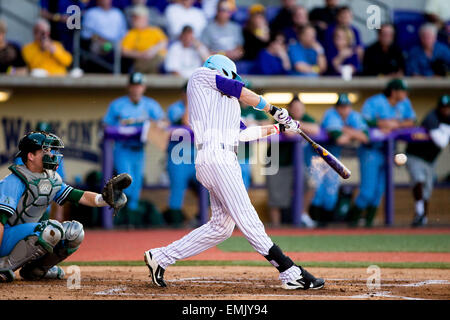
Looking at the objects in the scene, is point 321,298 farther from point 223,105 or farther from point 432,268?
point 432,268

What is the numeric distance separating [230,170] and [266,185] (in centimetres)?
566

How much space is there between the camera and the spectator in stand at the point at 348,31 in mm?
11641

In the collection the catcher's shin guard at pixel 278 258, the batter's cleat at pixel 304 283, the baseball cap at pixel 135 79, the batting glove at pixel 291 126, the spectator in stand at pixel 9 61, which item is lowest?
the batter's cleat at pixel 304 283

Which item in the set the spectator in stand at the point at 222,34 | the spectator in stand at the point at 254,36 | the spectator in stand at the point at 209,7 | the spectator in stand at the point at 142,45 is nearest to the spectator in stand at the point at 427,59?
the spectator in stand at the point at 254,36

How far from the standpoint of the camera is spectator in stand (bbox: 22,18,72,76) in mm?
10727

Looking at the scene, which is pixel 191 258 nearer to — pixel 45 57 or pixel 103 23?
pixel 45 57

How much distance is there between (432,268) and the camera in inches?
236

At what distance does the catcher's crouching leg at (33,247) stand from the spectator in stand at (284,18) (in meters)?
7.76

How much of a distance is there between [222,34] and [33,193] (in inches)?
273

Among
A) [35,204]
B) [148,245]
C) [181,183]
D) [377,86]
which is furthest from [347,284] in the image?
[377,86]

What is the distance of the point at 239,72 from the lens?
11.2m

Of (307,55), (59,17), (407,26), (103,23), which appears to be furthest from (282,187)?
(407,26)

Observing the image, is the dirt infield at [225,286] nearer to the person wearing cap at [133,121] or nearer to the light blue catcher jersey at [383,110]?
the person wearing cap at [133,121]

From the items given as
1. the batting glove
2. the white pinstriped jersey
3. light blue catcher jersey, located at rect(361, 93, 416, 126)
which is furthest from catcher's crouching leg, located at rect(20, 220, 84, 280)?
light blue catcher jersey, located at rect(361, 93, 416, 126)
